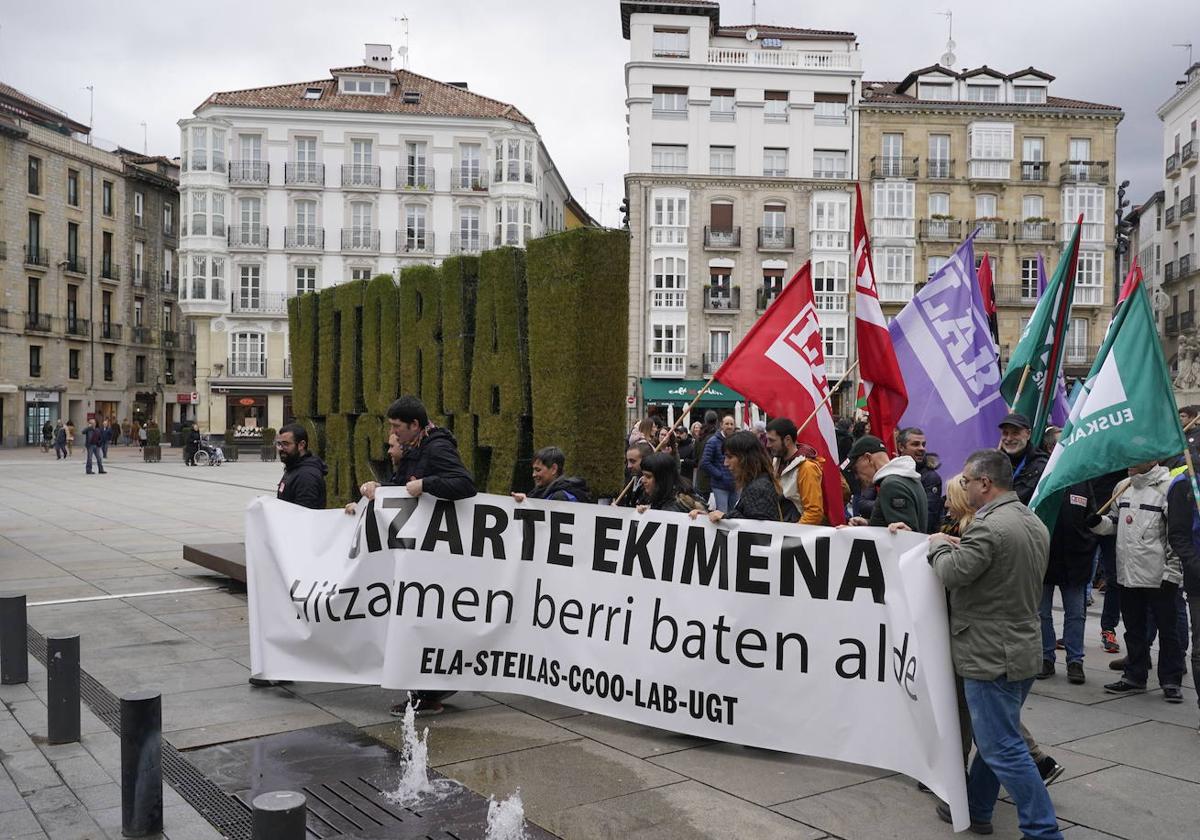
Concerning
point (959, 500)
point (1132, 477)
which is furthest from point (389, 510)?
point (1132, 477)

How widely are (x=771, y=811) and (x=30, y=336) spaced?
56206mm

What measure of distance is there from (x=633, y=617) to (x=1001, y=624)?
7.17ft

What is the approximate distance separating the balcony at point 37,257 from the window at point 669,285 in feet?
104

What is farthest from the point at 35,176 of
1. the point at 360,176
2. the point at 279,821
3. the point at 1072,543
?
the point at 279,821

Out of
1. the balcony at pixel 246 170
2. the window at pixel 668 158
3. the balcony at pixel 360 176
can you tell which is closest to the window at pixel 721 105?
the window at pixel 668 158

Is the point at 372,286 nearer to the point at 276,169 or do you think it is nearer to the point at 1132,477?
the point at 1132,477

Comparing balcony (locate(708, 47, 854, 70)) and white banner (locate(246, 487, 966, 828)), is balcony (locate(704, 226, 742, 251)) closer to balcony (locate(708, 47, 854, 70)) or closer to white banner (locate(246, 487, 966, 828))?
balcony (locate(708, 47, 854, 70))

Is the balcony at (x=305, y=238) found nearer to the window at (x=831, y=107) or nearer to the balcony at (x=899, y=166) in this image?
the window at (x=831, y=107)

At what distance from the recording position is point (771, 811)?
4.55 m

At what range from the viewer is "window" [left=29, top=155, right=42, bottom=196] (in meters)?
51.6

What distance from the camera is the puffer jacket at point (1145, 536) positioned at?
21.4 ft

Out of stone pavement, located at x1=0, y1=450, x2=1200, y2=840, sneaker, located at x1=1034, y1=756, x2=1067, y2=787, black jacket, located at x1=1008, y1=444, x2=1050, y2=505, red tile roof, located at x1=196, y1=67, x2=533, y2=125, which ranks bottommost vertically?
stone pavement, located at x1=0, y1=450, x2=1200, y2=840

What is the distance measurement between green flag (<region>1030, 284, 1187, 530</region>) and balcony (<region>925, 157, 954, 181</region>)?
45521 millimetres

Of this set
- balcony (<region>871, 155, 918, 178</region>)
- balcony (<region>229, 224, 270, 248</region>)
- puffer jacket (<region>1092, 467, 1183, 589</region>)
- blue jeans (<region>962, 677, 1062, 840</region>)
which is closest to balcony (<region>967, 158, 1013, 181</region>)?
balcony (<region>871, 155, 918, 178</region>)
